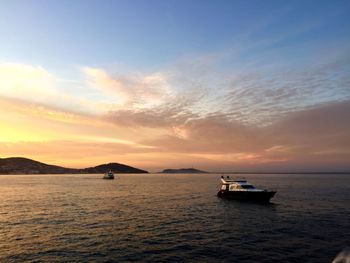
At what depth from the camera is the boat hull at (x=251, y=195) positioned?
63.6m

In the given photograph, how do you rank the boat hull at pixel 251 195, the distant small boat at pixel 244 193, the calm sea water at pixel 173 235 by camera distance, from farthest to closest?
the distant small boat at pixel 244 193, the boat hull at pixel 251 195, the calm sea water at pixel 173 235

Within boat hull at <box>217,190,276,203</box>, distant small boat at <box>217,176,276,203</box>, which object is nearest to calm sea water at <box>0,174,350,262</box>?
boat hull at <box>217,190,276,203</box>

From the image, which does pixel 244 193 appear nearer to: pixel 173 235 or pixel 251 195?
pixel 251 195

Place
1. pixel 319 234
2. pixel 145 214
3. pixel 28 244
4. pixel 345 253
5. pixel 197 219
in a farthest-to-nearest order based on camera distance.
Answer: pixel 145 214 < pixel 197 219 < pixel 319 234 < pixel 28 244 < pixel 345 253

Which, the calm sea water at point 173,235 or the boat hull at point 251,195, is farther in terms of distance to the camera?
the boat hull at point 251,195

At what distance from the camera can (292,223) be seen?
41938 millimetres

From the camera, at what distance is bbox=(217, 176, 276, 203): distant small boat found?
2520 inches

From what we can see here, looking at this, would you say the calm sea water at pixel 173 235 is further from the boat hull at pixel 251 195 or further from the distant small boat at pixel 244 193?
the distant small boat at pixel 244 193

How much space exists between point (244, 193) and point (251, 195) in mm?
Result: 1740

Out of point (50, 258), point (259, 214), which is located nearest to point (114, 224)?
point (50, 258)

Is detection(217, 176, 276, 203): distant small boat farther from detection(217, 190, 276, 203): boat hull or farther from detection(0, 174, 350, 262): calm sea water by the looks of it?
detection(0, 174, 350, 262): calm sea water

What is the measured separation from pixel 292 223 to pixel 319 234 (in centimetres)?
733

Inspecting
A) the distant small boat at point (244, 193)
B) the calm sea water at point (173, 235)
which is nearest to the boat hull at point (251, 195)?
the distant small boat at point (244, 193)

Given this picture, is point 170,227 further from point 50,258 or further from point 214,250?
point 50,258
